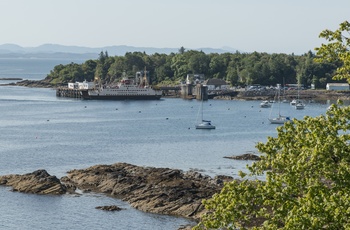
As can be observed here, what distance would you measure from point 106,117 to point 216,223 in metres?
88.3

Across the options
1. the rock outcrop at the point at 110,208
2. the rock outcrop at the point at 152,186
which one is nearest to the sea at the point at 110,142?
the rock outcrop at the point at 110,208

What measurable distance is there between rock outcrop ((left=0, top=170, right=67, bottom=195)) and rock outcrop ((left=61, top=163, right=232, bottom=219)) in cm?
160

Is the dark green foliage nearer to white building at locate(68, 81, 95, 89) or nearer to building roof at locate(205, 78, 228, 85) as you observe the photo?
building roof at locate(205, 78, 228, 85)

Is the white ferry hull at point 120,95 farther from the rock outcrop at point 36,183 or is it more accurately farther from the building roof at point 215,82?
the rock outcrop at point 36,183

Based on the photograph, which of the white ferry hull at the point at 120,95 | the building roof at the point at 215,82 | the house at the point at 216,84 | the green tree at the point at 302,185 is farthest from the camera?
the building roof at the point at 215,82

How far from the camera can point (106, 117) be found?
104438 mm

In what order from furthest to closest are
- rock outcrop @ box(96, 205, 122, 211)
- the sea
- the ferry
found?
the ferry, rock outcrop @ box(96, 205, 122, 211), the sea

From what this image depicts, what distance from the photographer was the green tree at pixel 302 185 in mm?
15117

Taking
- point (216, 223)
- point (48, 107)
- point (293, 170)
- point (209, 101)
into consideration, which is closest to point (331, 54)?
point (293, 170)

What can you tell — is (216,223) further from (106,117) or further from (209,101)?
(209,101)

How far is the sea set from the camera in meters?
39.2

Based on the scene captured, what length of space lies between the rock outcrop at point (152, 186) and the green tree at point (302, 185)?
21.8 metres

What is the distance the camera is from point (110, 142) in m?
74.0

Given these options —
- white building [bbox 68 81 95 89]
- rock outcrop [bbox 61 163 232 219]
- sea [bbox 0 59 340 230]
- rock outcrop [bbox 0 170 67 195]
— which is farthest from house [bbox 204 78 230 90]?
rock outcrop [bbox 0 170 67 195]
